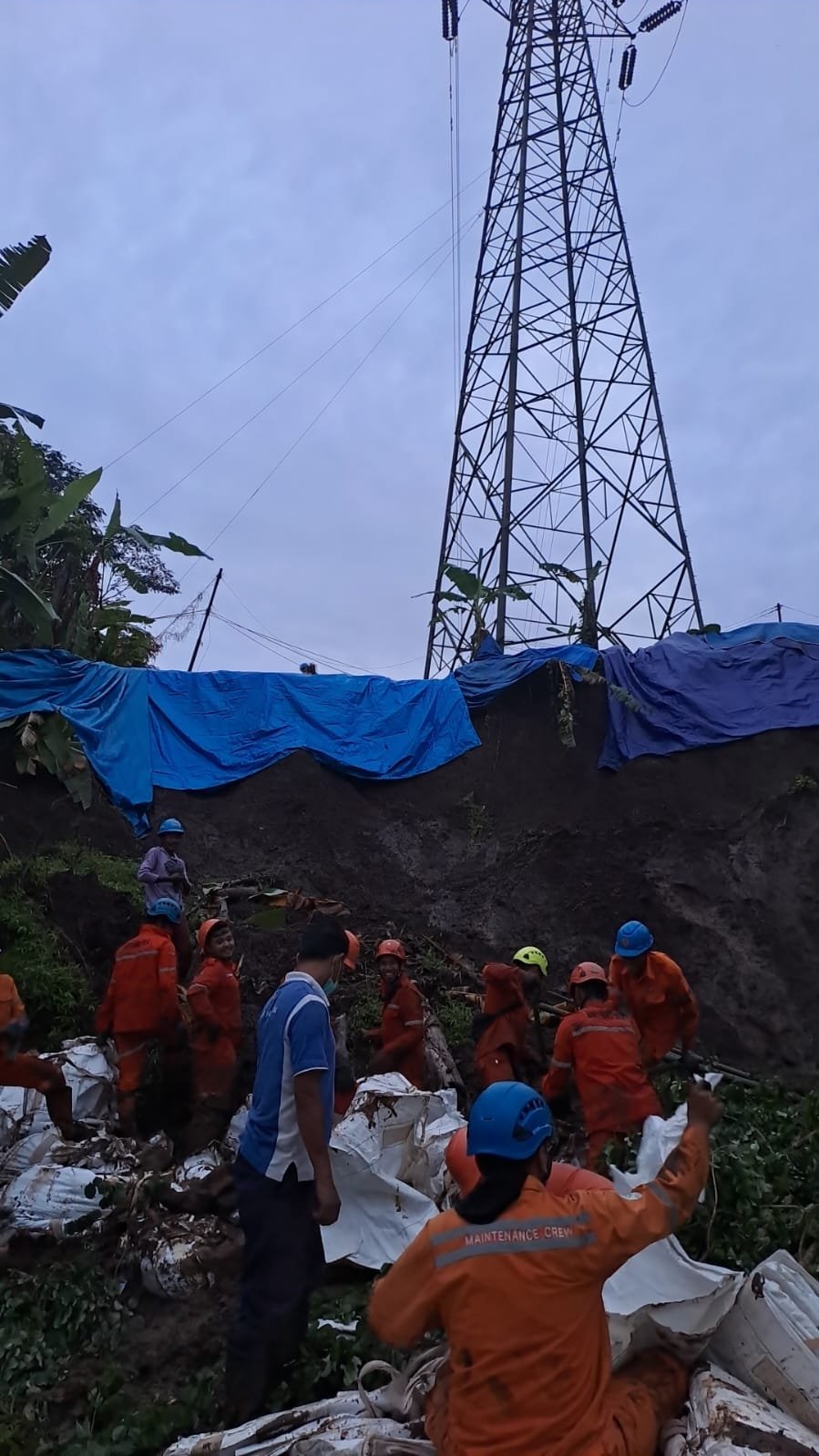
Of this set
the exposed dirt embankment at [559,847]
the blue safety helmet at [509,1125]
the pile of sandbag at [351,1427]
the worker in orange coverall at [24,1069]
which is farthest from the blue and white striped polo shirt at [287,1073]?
the exposed dirt embankment at [559,847]

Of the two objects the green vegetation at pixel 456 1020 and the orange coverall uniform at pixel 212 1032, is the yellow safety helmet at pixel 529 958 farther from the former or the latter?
the orange coverall uniform at pixel 212 1032

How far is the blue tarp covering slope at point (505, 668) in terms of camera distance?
1262cm

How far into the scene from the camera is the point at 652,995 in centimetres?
623

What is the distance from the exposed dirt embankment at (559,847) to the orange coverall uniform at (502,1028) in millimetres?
3710

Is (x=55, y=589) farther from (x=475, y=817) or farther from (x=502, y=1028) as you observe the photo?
(x=502, y=1028)

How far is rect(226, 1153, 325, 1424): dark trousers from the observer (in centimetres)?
350

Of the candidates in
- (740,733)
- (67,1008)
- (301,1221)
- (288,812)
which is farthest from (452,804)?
(301,1221)

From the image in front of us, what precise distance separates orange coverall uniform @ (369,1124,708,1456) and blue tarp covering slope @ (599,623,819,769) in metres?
9.88

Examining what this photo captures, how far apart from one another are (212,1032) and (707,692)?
7.90 metres

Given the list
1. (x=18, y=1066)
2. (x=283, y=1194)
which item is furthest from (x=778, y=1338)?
(x=18, y=1066)

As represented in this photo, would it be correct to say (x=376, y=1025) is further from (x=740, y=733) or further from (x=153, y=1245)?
(x=740, y=733)

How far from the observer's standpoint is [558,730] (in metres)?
12.5

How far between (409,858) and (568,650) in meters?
3.30

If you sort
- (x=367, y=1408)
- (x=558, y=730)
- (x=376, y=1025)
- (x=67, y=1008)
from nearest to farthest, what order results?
(x=367, y=1408)
(x=67, y=1008)
(x=376, y=1025)
(x=558, y=730)
